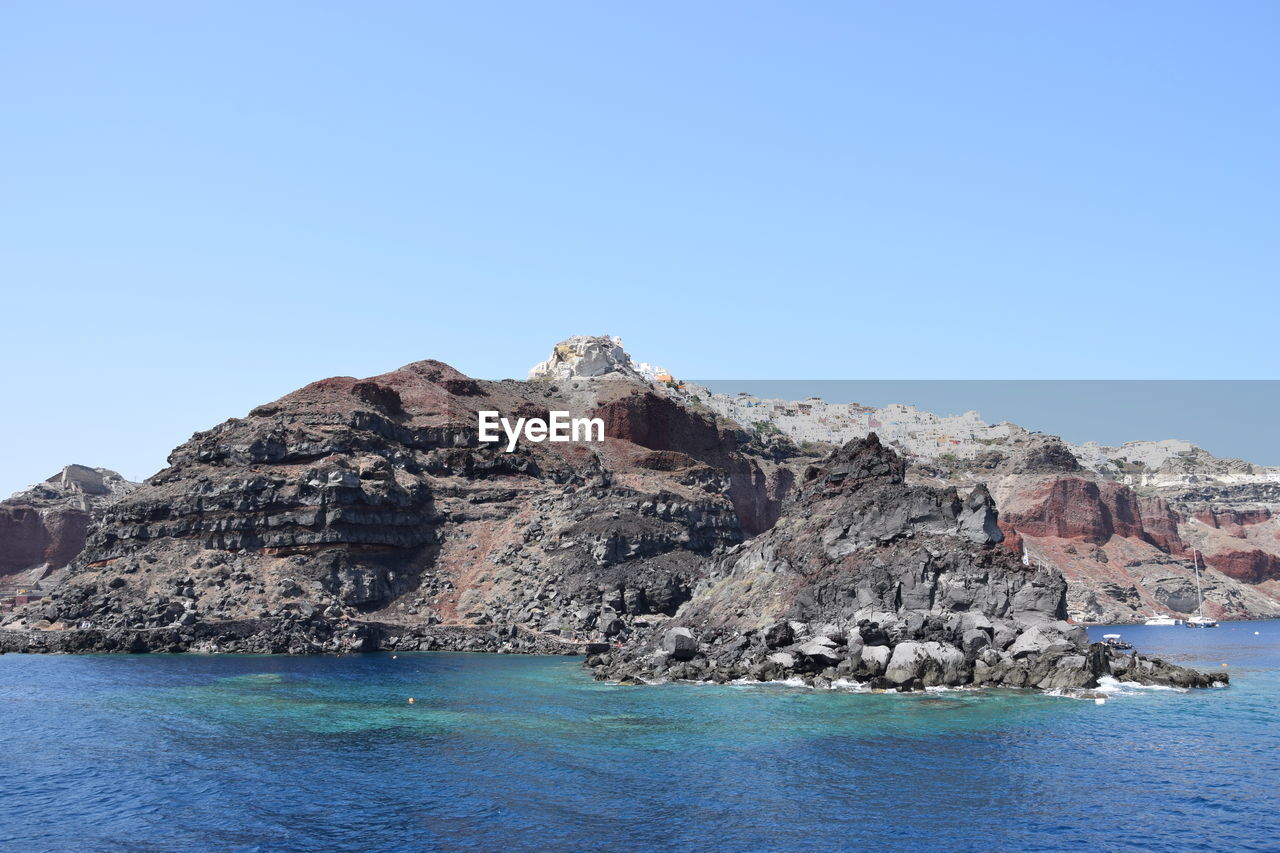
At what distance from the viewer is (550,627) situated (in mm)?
122500

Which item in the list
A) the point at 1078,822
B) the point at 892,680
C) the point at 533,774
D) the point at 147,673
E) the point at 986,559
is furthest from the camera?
the point at 147,673

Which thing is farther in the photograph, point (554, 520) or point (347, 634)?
point (554, 520)

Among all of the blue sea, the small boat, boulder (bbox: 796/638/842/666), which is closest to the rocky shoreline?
boulder (bbox: 796/638/842/666)

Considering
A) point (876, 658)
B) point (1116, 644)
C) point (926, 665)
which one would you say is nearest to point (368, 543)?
point (876, 658)

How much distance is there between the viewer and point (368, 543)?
133 meters

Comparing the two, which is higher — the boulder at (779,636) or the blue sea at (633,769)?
the boulder at (779,636)

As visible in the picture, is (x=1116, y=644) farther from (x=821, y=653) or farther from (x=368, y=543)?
(x=368, y=543)

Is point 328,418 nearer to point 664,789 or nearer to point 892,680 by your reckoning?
point 892,680

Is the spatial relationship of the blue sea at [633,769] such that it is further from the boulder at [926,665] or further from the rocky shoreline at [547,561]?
the rocky shoreline at [547,561]

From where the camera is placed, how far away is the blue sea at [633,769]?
130 ft

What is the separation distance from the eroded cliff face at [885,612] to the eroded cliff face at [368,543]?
28763 millimetres

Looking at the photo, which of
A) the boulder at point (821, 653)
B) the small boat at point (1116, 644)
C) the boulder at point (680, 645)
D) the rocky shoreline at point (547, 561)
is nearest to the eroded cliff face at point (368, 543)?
the rocky shoreline at point (547, 561)

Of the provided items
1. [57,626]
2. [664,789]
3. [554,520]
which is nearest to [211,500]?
[57,626]

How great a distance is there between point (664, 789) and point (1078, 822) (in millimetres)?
16899
